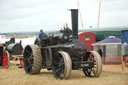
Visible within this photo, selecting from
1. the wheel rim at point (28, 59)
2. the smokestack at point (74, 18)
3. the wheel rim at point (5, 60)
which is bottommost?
the wheel rim at point (5, 60)

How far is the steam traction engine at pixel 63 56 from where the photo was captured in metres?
9.29

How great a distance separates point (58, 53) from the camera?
954 cm

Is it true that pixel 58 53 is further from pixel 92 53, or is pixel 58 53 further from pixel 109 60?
pixel 109 60

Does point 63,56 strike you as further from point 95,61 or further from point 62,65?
point 95,61

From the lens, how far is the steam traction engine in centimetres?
929

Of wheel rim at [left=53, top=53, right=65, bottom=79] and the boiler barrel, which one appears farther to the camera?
the boiler barrel

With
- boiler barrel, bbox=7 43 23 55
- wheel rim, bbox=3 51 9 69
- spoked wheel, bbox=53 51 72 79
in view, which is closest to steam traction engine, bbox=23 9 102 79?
spoked wheel, bbox=53 51 72 79

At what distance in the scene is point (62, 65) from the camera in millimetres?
9203

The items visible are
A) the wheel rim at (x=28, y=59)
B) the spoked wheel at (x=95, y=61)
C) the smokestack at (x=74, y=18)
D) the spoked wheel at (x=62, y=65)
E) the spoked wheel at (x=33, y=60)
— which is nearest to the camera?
the spoked wheel at (x=62, y=65)

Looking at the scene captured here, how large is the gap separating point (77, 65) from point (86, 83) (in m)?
1.39

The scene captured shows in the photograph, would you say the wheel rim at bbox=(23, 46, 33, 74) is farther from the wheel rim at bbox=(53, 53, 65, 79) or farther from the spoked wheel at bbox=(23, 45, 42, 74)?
the wheel rim at bbox=(53, 53, 65, 79)

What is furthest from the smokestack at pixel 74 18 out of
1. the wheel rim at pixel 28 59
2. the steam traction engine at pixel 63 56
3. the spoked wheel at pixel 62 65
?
the wheel rim at pixel 28 59

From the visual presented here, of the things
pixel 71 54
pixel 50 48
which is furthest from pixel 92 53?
pixel 50 48

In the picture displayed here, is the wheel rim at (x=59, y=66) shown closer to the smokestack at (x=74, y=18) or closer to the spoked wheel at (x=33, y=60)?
the spoked wheel at (x=33, y=60)
